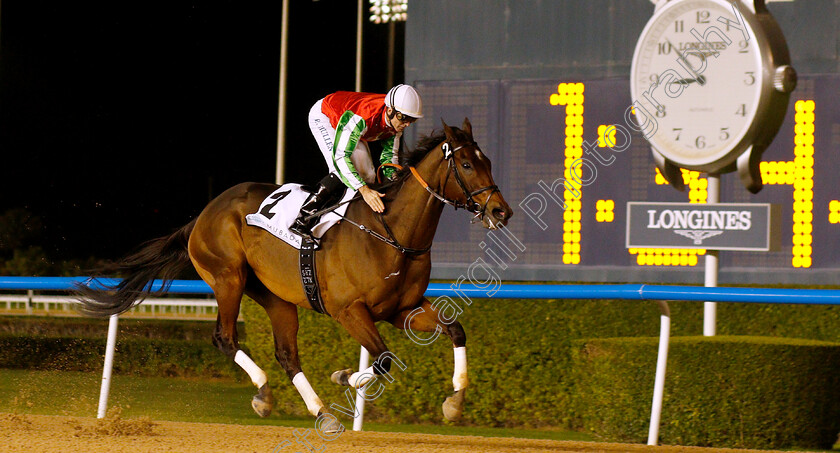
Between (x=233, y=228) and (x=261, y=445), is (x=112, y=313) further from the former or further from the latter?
(x=261, y=445)

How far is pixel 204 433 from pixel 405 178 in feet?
4.57

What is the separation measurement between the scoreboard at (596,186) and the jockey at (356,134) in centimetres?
118

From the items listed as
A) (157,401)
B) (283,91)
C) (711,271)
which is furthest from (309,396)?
(283,91)

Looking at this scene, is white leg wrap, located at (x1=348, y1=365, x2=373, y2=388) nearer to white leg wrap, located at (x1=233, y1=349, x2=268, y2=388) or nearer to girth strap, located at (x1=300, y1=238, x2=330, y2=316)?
girth strap, located at (x1=300, y1=238, x2=330, y2=316)

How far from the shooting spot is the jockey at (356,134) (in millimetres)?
3760

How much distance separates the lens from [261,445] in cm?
395

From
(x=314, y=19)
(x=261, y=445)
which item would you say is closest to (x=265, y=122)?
(x=314, y=19)

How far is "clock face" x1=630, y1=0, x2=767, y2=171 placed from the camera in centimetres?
476

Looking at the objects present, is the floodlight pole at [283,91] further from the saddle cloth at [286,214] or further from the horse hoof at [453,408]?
the horse hoof at [453,408]

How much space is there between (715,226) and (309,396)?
2.03 metres

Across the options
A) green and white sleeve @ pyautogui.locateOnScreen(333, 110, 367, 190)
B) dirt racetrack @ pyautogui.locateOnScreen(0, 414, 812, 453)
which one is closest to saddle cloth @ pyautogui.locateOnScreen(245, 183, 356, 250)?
green and white sleeve @ pyautogui.locateOnScreen(333, 110, 367, 190)

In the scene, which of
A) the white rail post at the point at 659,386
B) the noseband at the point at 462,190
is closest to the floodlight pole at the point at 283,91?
the white rail post at the point at 659,386

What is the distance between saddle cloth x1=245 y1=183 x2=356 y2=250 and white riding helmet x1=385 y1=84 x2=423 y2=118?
386 millimetres

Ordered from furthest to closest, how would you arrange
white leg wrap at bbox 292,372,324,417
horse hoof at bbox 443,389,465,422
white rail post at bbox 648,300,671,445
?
white rail post at bbox 648,300,671,445 < white leg wrap at bbox 292,372,324,417 < horse hoof at bbox 443,389,465,422
